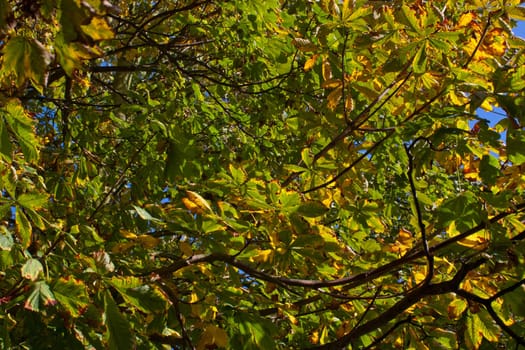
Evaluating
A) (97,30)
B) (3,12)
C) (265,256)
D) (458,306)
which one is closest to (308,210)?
(265,256)

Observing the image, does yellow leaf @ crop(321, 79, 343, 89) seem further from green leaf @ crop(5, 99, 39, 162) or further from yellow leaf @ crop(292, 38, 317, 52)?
green leaf @ crop(5, 99, 39, 162)

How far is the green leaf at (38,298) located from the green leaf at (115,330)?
0.51 feet

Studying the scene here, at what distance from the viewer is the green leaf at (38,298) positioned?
4.52ft

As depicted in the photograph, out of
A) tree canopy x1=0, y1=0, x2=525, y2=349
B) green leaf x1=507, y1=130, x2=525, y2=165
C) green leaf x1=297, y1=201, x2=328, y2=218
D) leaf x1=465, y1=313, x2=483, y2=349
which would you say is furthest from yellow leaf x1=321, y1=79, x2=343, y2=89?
leaf x1=465, y1=313, x2=483, y2=349

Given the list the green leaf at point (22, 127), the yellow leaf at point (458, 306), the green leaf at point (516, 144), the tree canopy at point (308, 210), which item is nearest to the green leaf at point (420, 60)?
the tree canopy at point (308, 210)

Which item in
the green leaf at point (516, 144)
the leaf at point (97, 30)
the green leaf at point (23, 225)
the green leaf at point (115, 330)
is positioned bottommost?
the green leaf at point (115, 330)

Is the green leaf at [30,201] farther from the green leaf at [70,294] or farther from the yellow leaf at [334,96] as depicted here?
the yellow leaf at [334,96]

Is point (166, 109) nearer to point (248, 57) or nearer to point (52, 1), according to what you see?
point (248, 57)

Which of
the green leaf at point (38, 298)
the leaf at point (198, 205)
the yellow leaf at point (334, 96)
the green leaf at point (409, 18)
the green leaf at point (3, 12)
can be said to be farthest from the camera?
the yellow leaf at point (334, 96)

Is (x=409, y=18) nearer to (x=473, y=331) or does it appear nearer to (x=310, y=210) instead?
(x=310, y=210)

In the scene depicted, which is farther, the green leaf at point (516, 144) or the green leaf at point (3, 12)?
the green leaf at point (516, 144)

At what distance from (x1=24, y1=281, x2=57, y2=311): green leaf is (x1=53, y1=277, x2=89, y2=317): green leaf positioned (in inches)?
1.6

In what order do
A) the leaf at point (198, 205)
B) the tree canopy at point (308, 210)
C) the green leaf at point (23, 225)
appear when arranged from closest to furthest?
the tree canopy at point (308, 210) → the green leaf at point (23, 225) → the leaf at point (198, 205)

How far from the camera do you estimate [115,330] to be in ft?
4.85
